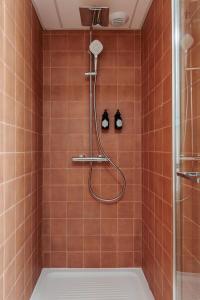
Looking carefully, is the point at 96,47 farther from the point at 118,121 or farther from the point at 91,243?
the point at 91,243

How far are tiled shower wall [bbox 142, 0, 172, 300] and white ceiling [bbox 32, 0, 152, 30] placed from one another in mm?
90

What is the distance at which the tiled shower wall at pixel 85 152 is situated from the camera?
263 cm

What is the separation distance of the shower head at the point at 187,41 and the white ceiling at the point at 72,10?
2.55 feet

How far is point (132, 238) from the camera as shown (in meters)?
2.65

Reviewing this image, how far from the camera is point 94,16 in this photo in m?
2.31

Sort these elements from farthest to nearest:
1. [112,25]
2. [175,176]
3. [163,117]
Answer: [112,25], [163,117], [175,176]

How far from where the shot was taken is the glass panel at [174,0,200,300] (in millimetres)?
1386

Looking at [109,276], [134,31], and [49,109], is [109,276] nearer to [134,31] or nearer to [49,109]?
[49,109]

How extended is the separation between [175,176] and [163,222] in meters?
0.38

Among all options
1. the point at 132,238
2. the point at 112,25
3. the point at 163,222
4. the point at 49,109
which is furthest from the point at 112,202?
the point at 112,25

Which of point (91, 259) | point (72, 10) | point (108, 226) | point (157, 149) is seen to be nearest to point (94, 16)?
point (72, 10)

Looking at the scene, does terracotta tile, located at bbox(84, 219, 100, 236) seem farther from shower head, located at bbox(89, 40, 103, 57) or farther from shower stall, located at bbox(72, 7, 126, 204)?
shower head, located at bbox(89, 40, 103, 57)

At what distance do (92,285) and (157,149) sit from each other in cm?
125

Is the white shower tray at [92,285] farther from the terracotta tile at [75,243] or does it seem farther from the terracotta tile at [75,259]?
the terracotta tile at [75,243]
